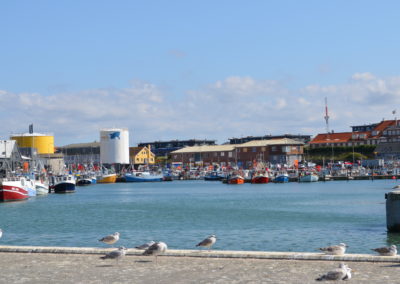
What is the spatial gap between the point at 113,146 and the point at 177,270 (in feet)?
564

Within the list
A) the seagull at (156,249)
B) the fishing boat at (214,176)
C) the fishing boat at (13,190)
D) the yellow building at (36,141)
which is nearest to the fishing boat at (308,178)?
the fishing boat at (214,176)

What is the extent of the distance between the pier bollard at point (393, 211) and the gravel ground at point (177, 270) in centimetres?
1568

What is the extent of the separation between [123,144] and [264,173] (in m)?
44.3

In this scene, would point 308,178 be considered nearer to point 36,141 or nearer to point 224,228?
point 36,141

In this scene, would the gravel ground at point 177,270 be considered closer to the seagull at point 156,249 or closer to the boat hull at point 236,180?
the seagull at point 156,249

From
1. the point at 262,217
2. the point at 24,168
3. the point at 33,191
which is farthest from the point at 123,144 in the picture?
the point at 262,217

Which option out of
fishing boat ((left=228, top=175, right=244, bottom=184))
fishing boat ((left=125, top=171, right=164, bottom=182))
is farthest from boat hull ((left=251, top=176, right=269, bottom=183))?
fishing boat ((left=125, top=171, right=164, bottom=182))

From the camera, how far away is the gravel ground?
58.1ft

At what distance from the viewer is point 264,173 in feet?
547

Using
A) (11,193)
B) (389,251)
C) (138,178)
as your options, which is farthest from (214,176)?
(389,251)

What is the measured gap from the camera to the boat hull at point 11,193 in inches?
3184

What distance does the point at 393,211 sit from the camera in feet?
115

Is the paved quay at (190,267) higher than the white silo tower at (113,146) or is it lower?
lower

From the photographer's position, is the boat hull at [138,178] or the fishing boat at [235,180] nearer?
the fishing boat at [235,180]
